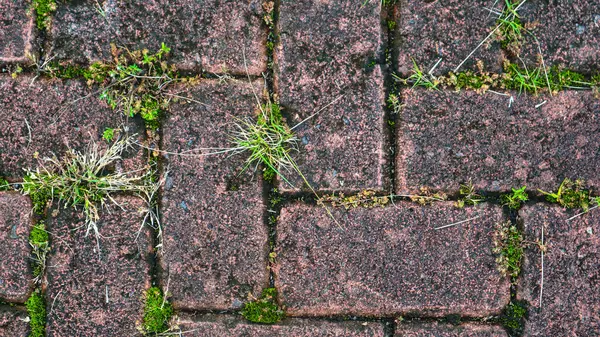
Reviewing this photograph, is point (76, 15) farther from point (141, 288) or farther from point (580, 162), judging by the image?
point (580, 162)

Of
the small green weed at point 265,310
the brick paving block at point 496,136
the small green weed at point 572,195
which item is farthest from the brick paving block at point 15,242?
the small green weed at point 572,195

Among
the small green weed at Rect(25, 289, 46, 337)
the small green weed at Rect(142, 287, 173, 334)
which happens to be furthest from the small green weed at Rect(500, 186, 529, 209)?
the small green weed at Rect(25, 289, 46, 337)

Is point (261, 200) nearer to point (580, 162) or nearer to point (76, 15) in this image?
point (76, 15)

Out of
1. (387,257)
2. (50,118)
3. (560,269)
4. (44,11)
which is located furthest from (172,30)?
(560,269)

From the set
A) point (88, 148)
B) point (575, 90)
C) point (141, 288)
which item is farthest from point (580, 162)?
point (88, 148)

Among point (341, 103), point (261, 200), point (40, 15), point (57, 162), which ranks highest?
point (40, 15)

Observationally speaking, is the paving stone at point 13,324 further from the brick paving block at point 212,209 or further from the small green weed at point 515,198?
the small green weed at point 515,198

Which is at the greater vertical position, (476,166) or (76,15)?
(76,15)

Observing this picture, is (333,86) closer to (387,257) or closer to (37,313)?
(387,257)
